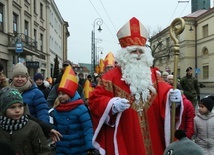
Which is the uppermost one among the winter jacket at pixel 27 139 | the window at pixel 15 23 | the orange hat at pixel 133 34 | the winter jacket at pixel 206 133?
the window at pixel 15 23

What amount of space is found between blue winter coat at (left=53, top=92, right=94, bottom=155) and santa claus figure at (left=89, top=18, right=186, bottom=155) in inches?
31.1

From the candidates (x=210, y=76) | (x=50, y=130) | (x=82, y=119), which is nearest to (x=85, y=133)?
(x=82, y=119)

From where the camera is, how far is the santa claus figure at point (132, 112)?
3230 millimetres

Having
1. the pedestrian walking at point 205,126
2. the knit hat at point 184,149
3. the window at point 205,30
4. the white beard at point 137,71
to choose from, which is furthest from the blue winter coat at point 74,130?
the window at point 205,30

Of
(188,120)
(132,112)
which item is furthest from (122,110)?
(188,120)

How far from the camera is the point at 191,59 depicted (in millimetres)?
47438

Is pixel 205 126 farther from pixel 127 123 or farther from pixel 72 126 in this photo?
pixel 72 126

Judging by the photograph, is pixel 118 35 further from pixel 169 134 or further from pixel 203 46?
pixel 203 46

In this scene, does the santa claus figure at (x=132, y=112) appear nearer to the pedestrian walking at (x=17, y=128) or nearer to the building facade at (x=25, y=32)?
the pedestrian walking at (x=17, y=128)

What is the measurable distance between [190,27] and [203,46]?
362 cm

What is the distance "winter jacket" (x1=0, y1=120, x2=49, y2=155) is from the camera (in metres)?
2.74

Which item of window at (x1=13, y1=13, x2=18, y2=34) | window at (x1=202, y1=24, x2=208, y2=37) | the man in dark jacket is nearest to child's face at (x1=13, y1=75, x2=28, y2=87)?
the man in dark jacket

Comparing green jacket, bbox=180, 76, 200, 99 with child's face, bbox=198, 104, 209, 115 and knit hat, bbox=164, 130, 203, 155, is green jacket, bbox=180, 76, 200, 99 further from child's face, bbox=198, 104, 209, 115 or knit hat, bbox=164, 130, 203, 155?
knit hat, bbox=164, 130, 203, 155

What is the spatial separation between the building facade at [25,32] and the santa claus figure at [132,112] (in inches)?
337
